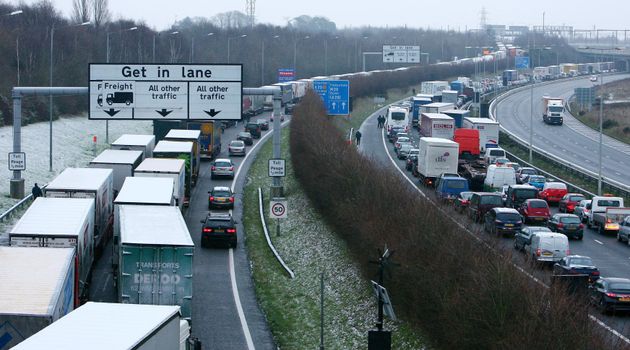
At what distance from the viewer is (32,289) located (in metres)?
17.9

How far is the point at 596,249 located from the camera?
38719mm

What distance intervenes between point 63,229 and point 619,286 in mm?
13805

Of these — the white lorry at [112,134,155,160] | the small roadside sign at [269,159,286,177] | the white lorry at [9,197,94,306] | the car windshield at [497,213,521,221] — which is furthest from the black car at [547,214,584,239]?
the white lorry at [9,197,94,306]

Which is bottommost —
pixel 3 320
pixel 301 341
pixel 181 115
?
pixel 301 341

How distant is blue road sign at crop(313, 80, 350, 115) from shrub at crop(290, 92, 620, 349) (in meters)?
27.0

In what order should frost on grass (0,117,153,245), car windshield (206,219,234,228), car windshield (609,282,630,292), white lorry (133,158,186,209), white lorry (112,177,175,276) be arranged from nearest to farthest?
car windshield (609,282,630,292)
white lorry (112,177,175,276)
car windshield (206,219,234,228)
white lorry (133,158,186,209)
frost on grass (0,117,153,245)

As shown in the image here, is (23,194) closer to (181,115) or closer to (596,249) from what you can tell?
(181,115)

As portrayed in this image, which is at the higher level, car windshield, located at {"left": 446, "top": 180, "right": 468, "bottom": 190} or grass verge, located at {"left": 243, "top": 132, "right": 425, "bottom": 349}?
car windshield, located at {"left": 446, "top": 180, "right": 468, "bottom": 190}

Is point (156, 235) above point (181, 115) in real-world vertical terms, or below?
below

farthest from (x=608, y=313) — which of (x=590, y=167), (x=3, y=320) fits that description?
(x=590, y=167)

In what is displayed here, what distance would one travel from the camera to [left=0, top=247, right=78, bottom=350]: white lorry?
638 inches

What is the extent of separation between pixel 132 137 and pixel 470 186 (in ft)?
59.0

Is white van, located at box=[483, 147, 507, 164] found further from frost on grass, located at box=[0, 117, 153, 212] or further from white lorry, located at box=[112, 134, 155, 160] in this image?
frost on grass, located at box=[0, 117, 153, 212]

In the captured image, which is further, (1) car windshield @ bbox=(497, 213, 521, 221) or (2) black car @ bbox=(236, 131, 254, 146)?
(2) black car @ bbox=(236, 131, 254, 146)
